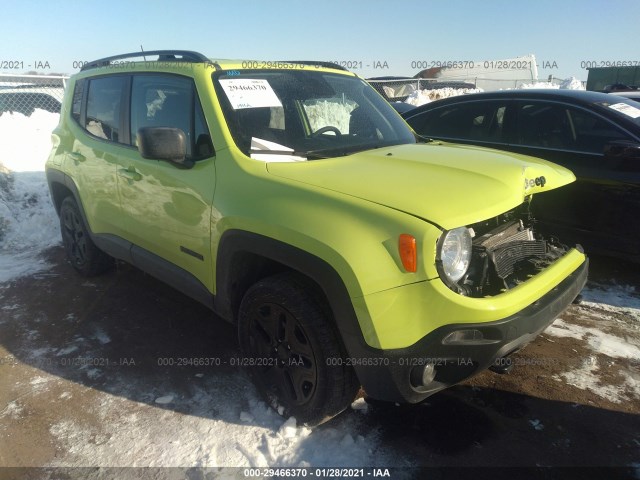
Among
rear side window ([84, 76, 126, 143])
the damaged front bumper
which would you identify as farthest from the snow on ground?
rear side window ([84, 76, 126, 143])

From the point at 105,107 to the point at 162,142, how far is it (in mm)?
1620

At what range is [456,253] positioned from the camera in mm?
2088

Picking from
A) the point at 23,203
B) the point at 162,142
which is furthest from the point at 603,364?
the point at 23,203

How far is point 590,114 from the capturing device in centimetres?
423

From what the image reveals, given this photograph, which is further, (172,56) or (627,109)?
(627,109)

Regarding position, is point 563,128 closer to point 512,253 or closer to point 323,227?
point 512,253

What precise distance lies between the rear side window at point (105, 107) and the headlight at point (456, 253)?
2.70 metres

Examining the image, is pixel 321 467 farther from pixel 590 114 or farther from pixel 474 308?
pixel 590 114

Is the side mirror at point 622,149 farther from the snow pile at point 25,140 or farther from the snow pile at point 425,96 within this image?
the snow pile at point 425,96

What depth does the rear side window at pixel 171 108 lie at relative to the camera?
2867 millimetres

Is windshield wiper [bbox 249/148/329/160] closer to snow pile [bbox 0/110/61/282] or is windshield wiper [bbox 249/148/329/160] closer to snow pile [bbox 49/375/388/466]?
snow pile [bbox 49/375/388/466]

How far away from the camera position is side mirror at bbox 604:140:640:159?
→ 3766mm

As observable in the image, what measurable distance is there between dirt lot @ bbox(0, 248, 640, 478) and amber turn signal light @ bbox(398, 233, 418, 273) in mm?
1073

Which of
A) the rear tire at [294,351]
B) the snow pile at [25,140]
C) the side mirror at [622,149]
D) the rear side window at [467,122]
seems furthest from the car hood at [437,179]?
the snow pile at [25,140]
